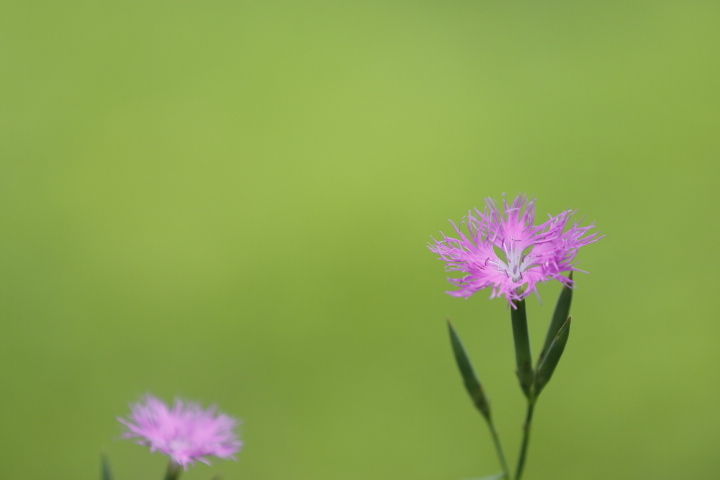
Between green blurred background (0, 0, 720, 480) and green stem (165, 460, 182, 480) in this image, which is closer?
green stem (165, 460, 182, 480)

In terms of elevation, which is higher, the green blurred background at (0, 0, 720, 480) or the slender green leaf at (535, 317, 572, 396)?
the green blurred background at (0, 0, 720, 480)

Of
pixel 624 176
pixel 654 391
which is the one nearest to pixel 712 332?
pixel 654 391

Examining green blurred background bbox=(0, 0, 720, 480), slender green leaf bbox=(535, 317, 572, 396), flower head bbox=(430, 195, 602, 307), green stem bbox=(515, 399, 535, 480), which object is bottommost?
green stem bbox=(515, 399, 535, 480)

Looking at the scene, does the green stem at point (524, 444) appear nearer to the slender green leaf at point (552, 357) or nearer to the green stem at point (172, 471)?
the slender green leaf at point (552, 357)

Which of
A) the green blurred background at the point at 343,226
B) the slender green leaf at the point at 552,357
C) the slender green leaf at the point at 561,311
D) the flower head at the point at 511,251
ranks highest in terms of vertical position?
the green blurred background at the point at 343,226

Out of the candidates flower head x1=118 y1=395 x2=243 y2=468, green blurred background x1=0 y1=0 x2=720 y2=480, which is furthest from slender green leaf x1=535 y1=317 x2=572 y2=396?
green blurred background x1=0 y1=0 x2=720 y2=480

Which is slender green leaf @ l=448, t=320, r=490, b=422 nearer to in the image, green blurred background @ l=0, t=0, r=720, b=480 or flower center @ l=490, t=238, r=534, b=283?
flower center @ l=490, t=238, r=534, b=283

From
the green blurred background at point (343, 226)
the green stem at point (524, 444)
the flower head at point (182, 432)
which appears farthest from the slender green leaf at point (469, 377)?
the green blurred background at point (343, 226)
